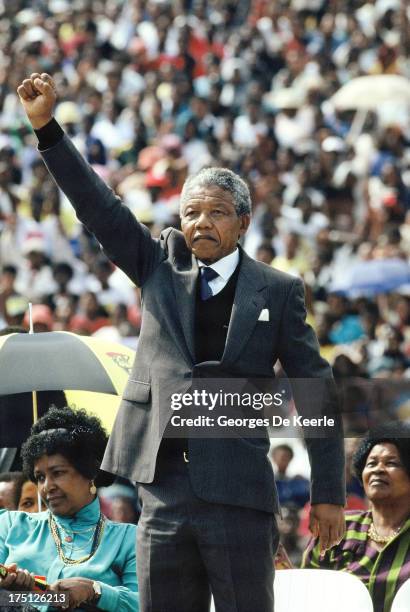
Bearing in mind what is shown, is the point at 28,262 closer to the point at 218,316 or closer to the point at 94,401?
the point at 94,401

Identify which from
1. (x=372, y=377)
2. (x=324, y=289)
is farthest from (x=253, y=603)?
(x=324, y=289)

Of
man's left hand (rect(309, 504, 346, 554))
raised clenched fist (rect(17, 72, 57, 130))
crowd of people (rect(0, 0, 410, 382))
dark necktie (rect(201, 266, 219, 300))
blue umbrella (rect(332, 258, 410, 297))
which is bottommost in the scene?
man's left hand (rect(309, 504, 346, 554))

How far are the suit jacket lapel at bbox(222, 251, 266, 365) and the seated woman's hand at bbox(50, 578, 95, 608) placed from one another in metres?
1.03

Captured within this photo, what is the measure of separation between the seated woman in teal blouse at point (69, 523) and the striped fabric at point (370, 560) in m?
0.81

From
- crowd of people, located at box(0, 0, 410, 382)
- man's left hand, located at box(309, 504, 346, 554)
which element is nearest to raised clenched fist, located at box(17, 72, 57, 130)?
man's left hand, located at box(309, 504, 346, 554)

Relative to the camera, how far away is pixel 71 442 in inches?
209

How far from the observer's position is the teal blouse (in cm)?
509

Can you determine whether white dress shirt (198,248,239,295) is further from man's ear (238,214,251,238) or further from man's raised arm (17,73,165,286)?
man's raised arm (17,73,165,286)

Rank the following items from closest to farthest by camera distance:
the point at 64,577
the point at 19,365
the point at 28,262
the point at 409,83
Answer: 1. the point at 64,577
2. the point at 19,365
3. the point at 28,262
4. the point at 409,83

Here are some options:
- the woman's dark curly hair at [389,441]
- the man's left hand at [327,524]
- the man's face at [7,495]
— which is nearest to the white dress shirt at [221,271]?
the man's left hand at [327,524]

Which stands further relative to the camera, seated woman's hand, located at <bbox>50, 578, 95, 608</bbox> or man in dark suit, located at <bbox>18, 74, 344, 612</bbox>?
seated woman's hand, located at <bbox>50, 578, 95, 608</bbox>

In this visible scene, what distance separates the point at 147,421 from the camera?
4234 mm

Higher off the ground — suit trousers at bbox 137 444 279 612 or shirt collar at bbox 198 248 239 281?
shirt collar at bbox 198 248 239 281

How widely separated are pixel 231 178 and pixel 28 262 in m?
8.75
